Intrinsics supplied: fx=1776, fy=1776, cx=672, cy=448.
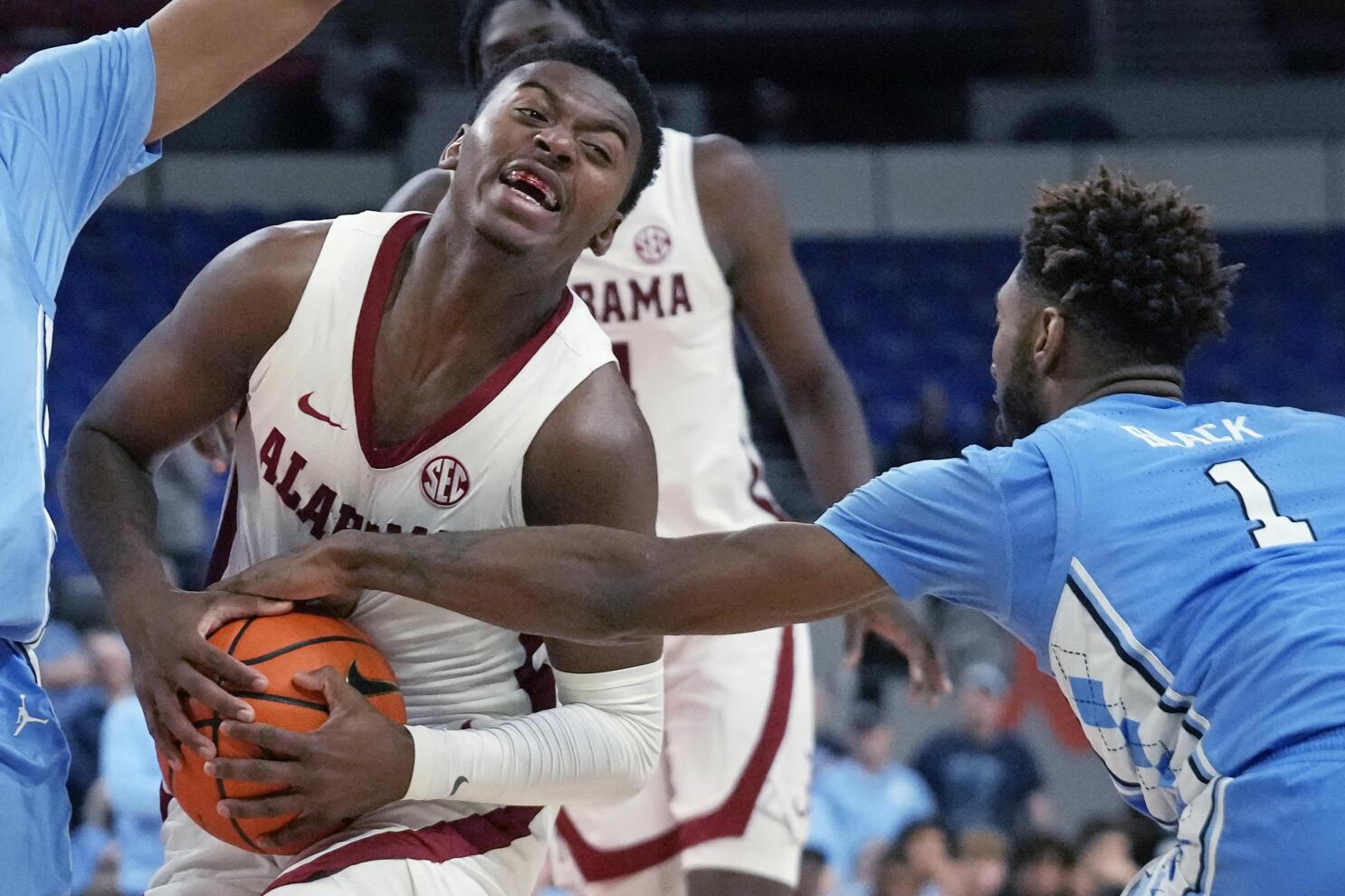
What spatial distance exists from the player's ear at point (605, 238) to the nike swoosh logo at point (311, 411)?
24.5 inches

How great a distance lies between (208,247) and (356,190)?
125 cm

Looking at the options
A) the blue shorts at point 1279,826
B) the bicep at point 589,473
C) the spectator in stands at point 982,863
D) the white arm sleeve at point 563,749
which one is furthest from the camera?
the spectator in stands at point 982,863

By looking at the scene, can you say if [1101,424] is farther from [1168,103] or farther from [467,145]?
[1168,103]

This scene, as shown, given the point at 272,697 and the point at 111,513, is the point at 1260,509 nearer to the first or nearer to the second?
the point at 272,697

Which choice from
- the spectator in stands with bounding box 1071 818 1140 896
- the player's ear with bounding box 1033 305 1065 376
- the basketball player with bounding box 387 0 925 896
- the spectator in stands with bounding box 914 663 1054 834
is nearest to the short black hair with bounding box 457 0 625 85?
the basketball player with bounding box 387 0 925 896

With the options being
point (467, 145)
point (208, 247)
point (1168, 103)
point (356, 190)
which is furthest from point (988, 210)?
point (467, 145)

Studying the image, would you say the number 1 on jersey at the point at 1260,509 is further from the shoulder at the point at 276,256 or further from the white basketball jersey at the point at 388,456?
the shoulder at the point at 276,256

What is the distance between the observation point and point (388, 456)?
10.7 ft

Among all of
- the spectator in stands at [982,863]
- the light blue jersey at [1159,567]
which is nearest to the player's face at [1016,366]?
the light blue jersey at [1159,567]

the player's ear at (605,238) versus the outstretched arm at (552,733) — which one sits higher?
the player's ear at (605,238)

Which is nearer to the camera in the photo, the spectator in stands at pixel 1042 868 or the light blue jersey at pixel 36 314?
the light blue jersey at pixel 36 314

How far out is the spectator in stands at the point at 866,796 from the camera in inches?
358

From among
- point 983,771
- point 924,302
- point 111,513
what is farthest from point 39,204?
point 924,302

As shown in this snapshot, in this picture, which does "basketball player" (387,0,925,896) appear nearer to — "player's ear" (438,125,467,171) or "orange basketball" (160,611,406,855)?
"player's ear" (438,125,467,171)
